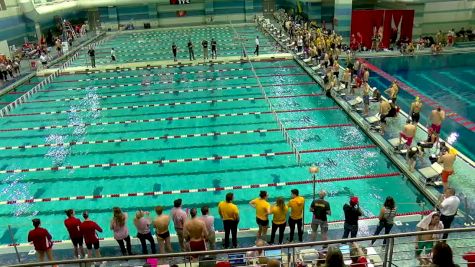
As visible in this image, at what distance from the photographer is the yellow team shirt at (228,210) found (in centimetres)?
668

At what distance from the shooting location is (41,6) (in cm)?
2734

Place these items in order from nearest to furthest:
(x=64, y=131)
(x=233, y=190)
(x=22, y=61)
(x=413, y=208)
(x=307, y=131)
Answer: (x=413, y=208) < (x=233, y=190) < (x=307, y=131) < (x=64, y=131) < (x=22, y=61)

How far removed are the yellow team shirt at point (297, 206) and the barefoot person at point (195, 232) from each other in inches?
61.6

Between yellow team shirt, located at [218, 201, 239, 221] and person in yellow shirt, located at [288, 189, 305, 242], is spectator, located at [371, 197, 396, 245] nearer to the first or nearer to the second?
person in yellow shirt, located at [288, 189, 305, 242]

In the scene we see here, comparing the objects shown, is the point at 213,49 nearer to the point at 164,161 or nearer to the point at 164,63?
the point at 164,63

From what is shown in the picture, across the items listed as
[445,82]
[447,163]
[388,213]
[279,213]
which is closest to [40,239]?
[279,213]

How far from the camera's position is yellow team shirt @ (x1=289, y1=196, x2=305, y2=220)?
22.0 feet

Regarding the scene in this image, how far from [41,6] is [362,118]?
933 inches

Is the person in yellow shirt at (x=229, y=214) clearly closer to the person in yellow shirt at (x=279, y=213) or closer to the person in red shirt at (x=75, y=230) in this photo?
the person in yellow shirt at (x=279, y=213)

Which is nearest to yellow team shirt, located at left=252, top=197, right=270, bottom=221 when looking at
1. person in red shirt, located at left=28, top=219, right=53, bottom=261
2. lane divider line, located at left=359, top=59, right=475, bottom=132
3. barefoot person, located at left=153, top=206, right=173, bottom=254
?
barefoot person, located at left=153, top=206, right=173, bottom=254

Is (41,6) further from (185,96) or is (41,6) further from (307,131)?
(307,131)

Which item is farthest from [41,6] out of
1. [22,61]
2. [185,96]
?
[185,96]

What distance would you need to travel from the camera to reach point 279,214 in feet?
22.1

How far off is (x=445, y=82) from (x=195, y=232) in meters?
15.2
